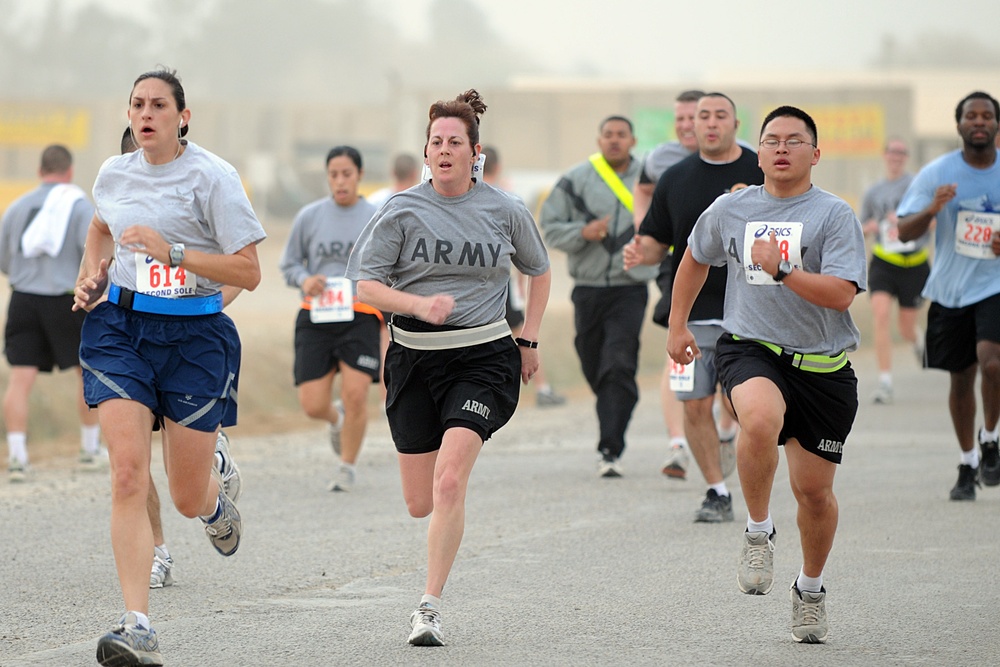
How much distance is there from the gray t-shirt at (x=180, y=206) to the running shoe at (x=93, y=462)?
20.2ft

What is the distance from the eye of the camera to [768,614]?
6.70 meters

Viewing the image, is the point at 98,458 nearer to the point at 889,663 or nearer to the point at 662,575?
the point at 662,575

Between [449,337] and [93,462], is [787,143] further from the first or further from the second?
[93,462]

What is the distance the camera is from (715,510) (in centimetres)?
919

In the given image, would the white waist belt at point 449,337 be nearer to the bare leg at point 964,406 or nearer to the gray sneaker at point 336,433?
the bare leg at point 964,406

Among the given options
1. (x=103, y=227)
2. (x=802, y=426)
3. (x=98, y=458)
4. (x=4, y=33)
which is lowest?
(x=98, y=458)

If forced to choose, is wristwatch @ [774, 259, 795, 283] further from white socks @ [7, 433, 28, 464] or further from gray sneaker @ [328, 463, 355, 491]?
white socks @ [7, 433, 28, 464]

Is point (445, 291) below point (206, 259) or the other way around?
below

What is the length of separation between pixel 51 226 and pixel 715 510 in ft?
18.7

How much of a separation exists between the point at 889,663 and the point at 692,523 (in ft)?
11.4

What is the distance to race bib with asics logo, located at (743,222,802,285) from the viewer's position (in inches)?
243

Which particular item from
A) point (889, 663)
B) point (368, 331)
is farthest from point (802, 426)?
point (368, 331)

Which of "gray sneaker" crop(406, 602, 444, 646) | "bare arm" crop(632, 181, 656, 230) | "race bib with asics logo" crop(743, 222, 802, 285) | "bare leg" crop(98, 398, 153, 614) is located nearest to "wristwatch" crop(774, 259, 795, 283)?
"race bib with asics logo" crop(743, 222, 802, 285)

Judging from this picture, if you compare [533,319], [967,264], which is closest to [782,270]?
Result: [533,319]
